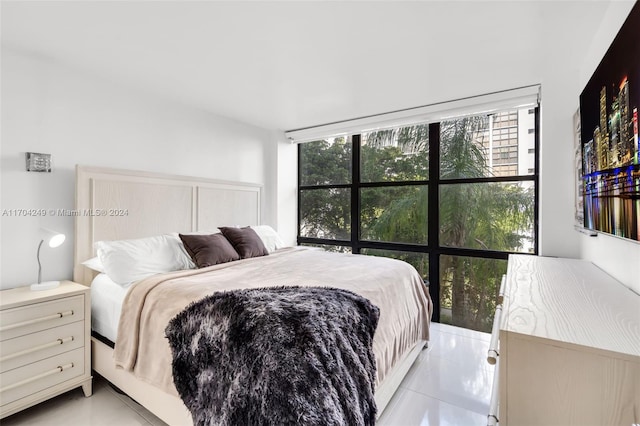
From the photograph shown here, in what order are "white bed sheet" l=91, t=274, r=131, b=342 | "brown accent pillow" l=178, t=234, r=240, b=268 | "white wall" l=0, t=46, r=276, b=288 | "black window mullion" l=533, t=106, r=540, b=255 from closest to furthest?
"white bed sheet" l=91, t=274, r=131, b=342 < "white wall" l=0, t=46, r=276, b=288 < "brown accent pillow" l=178, t=234, r=240, b=268 < "black window mullion" l=533, t=106, r=540, b=255

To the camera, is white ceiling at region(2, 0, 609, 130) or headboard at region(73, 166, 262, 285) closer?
white ceiling at region(2, 0, 609, 130)

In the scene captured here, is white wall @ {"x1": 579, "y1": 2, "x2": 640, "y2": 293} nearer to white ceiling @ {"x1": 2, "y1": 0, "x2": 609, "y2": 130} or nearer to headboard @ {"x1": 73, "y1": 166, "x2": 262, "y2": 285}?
white ceiling @ {"x1": 2, "y1": 0, "x2": 609, "y2": 130}

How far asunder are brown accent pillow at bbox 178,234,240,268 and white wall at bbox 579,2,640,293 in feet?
8.40

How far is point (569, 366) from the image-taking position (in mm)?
771

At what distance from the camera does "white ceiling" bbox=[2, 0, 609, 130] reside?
1.62 m

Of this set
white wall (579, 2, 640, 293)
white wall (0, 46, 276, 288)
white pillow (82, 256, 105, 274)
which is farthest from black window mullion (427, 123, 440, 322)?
white pillow (82, 256, 105, 274)

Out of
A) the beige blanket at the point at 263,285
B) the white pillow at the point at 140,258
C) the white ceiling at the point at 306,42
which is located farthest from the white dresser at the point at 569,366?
the white pillow at the point at 140,258

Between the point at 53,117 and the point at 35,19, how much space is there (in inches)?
29.2

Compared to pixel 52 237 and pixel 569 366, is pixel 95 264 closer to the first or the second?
pixel 52 237

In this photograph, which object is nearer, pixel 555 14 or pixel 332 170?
pixel 555 14

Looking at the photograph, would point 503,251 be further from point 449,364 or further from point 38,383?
point 38,383

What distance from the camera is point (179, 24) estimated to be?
176cm

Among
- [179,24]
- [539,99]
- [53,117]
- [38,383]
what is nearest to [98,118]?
[53,117]

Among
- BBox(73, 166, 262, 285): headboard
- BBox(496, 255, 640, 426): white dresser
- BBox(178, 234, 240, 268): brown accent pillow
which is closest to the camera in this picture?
BBox(496, 255, 640, 426): white dresser
